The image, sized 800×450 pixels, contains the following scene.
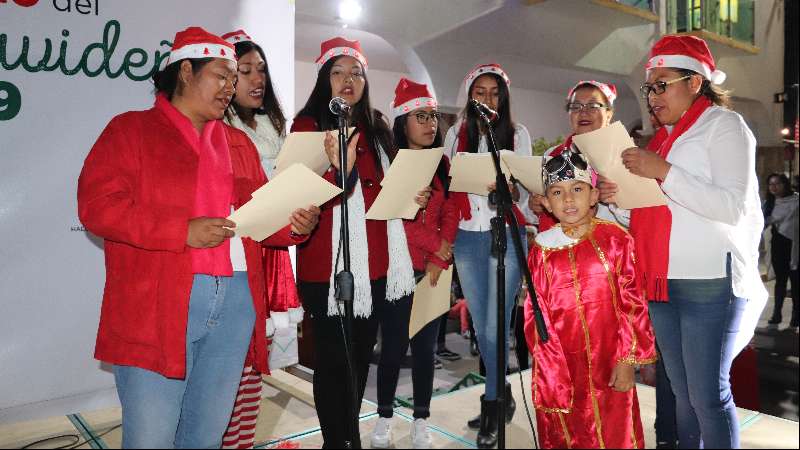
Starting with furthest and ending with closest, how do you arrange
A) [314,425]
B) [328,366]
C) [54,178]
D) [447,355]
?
1. [447,355]
2. [54,178]
3. [314,425]
4. [328,366]

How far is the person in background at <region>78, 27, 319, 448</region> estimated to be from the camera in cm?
111

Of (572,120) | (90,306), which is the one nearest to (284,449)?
(572,120)

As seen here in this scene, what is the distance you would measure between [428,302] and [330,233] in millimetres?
566

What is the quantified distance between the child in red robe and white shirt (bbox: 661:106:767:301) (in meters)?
0.15

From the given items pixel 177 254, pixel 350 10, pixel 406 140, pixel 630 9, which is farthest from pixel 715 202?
pixel 350 10

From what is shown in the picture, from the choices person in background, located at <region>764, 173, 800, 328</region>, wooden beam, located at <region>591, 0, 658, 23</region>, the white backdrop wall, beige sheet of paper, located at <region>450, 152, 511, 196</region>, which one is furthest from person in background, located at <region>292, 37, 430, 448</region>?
person in background, located at <region>764, 173, 800, 328</region>

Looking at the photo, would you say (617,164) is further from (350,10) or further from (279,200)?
(350,10)

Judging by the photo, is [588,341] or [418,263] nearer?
[588,341]

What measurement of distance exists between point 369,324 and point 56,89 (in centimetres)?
178

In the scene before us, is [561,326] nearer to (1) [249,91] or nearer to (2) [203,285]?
Answer: (2) [203,285]

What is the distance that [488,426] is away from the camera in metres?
1.61

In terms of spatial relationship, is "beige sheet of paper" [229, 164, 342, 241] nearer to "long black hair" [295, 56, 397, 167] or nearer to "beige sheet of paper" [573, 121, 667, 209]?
"long black hair" [295, 56, 397, 167]

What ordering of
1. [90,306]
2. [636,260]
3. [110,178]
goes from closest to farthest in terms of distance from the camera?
[110,178], [636,260], [90,306]

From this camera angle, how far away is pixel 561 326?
1543 mm
